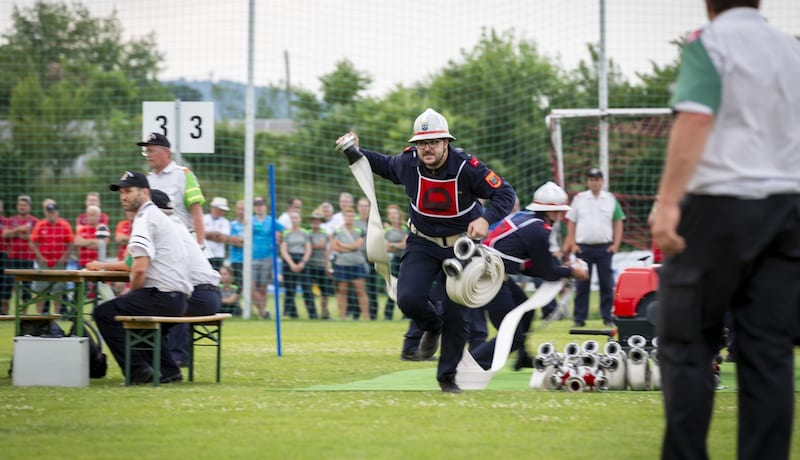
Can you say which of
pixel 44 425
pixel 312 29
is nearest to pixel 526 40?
pixel 312 29

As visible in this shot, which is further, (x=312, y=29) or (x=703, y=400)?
(x=312, y=29)

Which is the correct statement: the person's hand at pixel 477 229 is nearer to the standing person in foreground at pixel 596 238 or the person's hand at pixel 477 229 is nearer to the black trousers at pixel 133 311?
the black trousers at pixel 133 311

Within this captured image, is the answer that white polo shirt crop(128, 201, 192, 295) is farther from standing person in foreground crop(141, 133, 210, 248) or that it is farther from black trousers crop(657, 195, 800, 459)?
black trousers crop(657, 195, 800, 459)

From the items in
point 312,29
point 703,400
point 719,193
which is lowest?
point 703,400

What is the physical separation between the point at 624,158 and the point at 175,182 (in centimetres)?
1236

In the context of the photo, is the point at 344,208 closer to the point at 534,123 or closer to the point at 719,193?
the point at 534,123

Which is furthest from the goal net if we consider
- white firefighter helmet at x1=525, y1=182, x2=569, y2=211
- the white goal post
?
white firefighter helmet at x1=525, y1=182, x2=569, y2=211

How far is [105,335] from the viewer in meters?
9.47

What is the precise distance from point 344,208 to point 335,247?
685 millimetres

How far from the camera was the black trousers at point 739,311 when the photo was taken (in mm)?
4438

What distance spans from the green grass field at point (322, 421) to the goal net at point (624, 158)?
425 inches

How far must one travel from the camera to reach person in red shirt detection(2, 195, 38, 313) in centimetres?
1961

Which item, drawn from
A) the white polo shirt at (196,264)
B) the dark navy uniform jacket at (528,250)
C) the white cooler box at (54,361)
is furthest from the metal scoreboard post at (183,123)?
the white cooler box at (54,361)

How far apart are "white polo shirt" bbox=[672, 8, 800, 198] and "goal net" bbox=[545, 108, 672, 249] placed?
15.5 m
